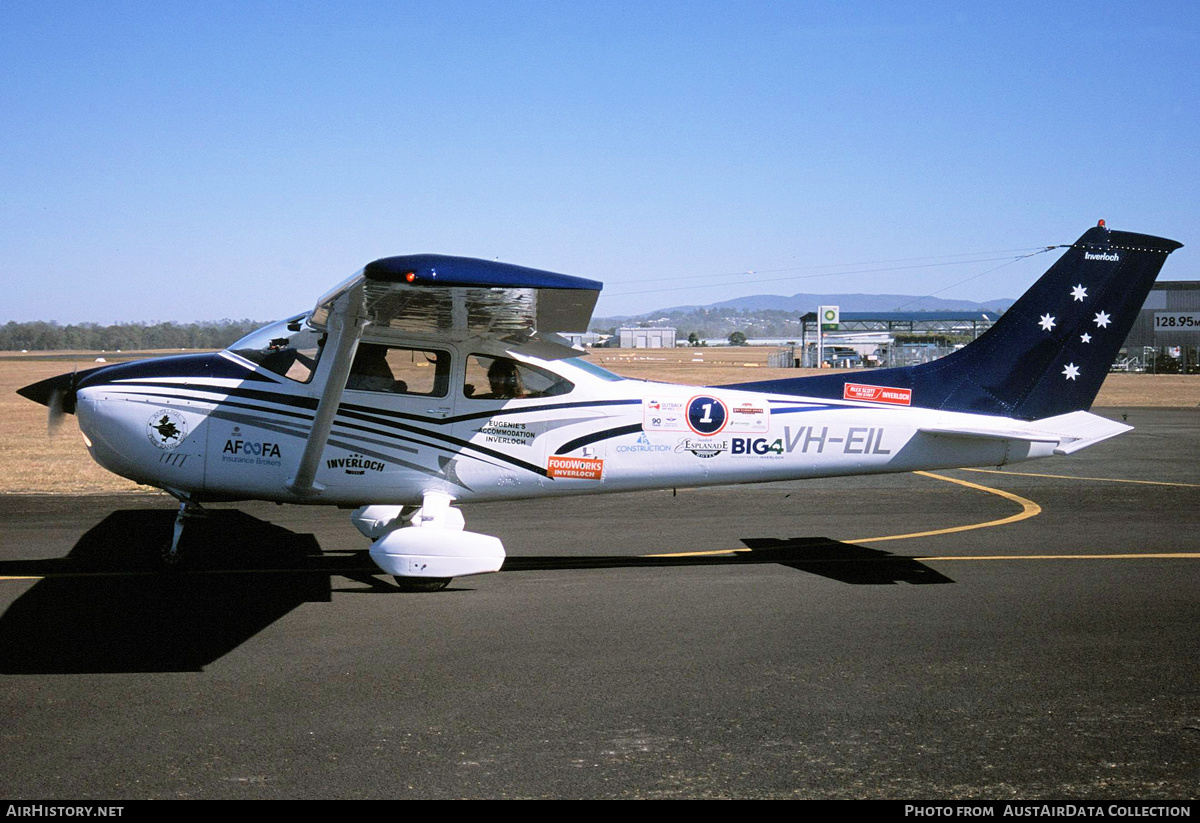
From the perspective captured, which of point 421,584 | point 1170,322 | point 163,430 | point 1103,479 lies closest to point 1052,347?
point 421,584

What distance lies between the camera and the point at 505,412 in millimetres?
8578

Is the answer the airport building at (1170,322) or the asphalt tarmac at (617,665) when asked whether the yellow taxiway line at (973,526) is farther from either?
the airport building at (1170,322)

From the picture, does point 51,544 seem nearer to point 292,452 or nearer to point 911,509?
point 292,452

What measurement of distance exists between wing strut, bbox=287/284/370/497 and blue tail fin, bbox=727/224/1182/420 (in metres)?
3.72

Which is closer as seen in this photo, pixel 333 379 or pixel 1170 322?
pixel 333 379

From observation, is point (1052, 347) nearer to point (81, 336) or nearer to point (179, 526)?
point (179, 526)

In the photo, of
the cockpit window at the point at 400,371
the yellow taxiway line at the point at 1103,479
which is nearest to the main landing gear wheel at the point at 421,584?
the cockpit window at the point at 400,371

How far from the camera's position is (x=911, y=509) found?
1238cm

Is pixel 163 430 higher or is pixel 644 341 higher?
pixel 644 341

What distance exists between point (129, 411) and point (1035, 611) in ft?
23.9

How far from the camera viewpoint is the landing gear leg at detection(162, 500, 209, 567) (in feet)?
28.0

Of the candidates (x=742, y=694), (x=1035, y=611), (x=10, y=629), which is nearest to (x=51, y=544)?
(x=10, y=629)

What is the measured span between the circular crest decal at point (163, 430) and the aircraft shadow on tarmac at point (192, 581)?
1.19 m

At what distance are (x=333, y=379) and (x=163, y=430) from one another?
1.62 meters
